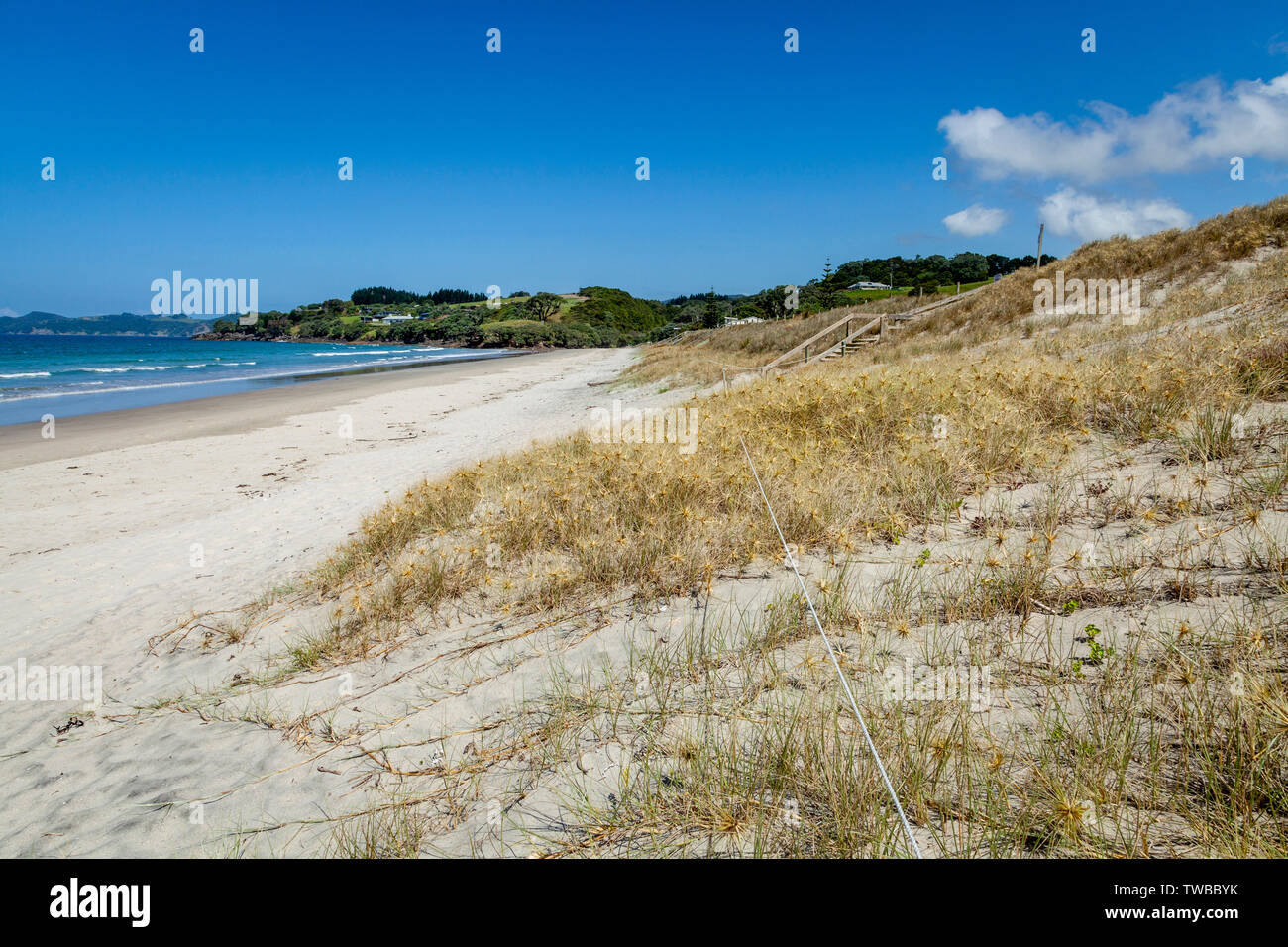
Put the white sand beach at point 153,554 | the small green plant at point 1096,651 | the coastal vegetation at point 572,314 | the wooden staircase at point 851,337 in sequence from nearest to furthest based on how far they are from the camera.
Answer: the small green plant at point 1096,651 → the white sand beach at point 153,554 → the wooden staircase at point 851,337 → the coastal vegetation at point 572,314

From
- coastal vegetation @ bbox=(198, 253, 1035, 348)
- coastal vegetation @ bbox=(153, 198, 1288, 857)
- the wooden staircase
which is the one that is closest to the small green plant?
coastal vegetation @ bbox=(153, 198, 1288, 857)

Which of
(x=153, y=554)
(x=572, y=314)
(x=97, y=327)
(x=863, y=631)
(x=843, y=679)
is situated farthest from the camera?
(x=97, y=327)

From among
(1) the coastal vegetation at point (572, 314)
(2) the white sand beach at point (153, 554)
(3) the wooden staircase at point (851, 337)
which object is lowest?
(2) the white sand beach at point (153, 554)

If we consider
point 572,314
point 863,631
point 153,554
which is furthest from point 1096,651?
point 572,314

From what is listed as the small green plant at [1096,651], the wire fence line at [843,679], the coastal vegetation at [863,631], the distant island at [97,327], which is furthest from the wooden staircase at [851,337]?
the distant island at [97,327]

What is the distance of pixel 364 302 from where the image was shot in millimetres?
171250

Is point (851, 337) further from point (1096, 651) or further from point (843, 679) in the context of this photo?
point (843, 679)

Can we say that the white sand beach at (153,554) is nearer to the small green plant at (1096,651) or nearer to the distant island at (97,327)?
the small green plant at (1096,651)

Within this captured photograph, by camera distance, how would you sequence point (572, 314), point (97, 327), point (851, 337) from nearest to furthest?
point (851, 337)
point (572, 314)
point (97, 327)

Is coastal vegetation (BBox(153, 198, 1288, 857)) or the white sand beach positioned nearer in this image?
coastal vegetation (BBox(153, 198, 1288, 857))

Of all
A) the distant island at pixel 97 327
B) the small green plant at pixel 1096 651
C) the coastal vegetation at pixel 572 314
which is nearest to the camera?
the small green plant at pixel 1096 651

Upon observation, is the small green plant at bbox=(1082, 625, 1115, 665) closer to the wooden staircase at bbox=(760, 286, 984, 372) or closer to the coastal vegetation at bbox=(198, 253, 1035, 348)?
the wooden staircase at bbox=(760, 286, 984, 372)

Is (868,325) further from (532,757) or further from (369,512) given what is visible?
(532,757)
